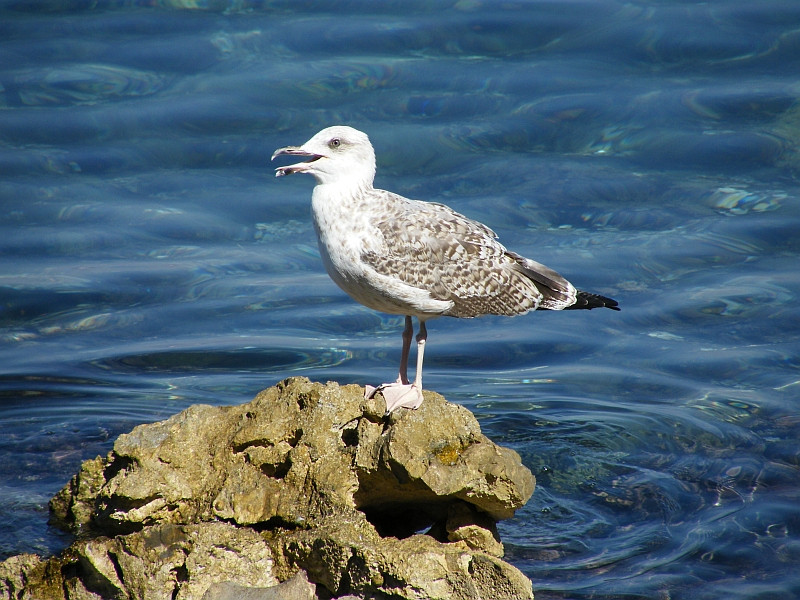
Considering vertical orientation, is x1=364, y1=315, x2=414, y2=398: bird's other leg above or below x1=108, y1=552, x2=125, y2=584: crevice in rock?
above

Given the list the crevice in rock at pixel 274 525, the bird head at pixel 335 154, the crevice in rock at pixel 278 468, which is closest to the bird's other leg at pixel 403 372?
the crevice in rock at pixel 278 468

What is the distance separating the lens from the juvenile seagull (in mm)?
6285

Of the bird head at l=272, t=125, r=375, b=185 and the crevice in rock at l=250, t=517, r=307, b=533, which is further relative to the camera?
the bird head at l=272, t=125, r=375, b=185

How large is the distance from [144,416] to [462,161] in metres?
6.26

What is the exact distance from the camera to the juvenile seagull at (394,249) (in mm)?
6285

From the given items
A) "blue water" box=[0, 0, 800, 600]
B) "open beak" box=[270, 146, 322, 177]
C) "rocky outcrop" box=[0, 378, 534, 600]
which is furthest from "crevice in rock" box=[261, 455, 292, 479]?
"open beak" box=[270, 146, 322, 177]

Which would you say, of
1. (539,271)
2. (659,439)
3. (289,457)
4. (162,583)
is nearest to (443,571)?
(289,457)

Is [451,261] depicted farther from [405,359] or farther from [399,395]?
[399,395]

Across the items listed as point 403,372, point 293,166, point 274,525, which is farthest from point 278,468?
point 293,166

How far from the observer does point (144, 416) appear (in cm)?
821

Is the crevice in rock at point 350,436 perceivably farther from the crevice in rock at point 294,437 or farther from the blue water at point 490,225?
the blue water at point 490,225

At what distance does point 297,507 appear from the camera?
17.7 feet

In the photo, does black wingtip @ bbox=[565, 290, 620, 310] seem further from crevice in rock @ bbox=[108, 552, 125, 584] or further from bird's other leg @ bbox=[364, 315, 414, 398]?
crevice in rock @ bbox=[108, 552, 125, 584]

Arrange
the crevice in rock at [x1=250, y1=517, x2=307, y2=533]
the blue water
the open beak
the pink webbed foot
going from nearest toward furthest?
1. the crevice in rock at [x1=250, y1=517, x2=307, y2=533]
2. the pink webbed foot
3. the open beak
4. the blue water
